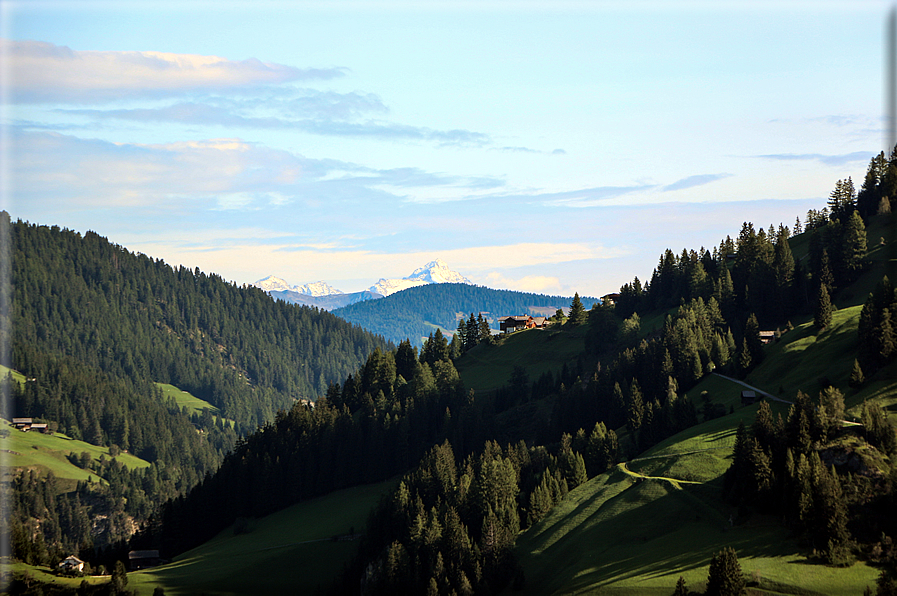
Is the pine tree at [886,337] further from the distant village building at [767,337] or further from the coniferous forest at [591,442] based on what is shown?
the distant village building at [767,337]

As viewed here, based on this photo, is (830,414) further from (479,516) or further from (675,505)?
(479,516)

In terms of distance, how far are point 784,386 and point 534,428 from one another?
5850cm

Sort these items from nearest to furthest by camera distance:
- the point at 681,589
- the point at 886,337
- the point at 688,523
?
the point at 681,589
the point at 688,523
the point at 886,337

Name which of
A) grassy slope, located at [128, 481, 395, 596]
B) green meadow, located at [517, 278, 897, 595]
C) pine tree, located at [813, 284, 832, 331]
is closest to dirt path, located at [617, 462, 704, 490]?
green meadow, located at [517, 278, 897, 595]

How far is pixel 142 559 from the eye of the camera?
478 feet

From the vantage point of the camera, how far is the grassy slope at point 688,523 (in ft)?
251

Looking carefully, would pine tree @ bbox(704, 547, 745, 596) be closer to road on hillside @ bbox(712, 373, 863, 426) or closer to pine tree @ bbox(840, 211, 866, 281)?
road on hillside @ bbox(712, 373, 863, 426)

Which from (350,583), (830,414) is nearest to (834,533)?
(830,414)

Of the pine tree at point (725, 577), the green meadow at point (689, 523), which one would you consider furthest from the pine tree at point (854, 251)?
the pine tree at point (725, 577)

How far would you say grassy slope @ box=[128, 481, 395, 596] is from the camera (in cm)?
11750

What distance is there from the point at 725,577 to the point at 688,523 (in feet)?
65.2

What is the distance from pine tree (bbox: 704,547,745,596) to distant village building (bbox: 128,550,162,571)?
108m

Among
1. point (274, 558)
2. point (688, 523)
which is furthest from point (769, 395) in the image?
point (274, 558)

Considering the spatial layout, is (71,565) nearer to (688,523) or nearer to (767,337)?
(688,523)
